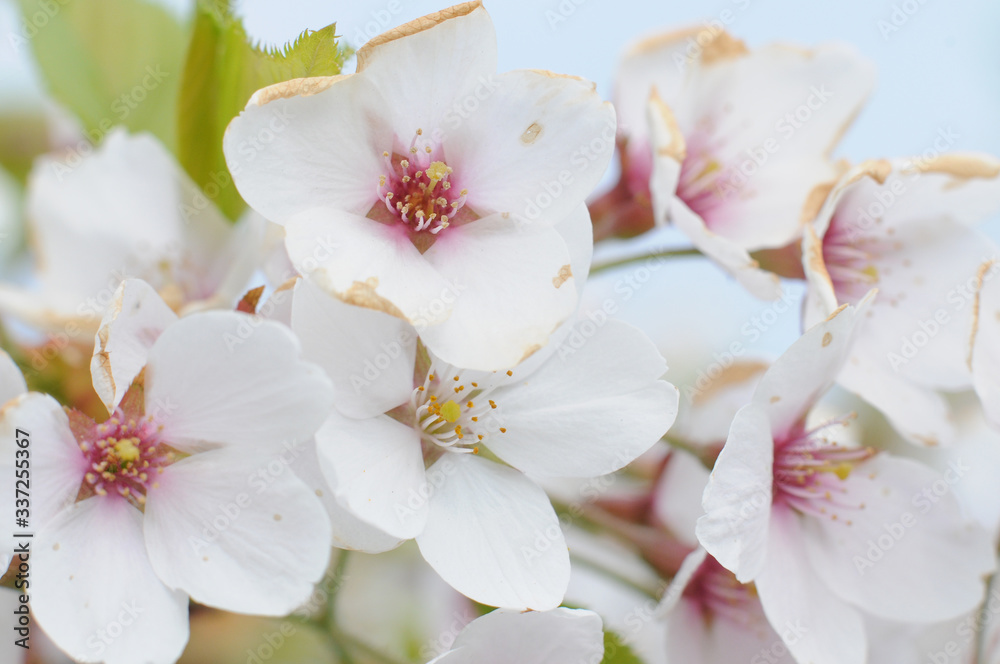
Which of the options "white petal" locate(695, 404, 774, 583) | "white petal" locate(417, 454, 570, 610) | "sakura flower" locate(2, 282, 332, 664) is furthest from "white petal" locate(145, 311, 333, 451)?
"white petal" locate(695, 404, 774, 583)

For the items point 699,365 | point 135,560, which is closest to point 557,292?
Answer: point 135,560

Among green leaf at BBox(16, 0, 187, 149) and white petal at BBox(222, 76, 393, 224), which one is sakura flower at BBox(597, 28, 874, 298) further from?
green leaf at BBox(16, 0, 187, 149)

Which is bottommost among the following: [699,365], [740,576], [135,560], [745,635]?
[699,365]

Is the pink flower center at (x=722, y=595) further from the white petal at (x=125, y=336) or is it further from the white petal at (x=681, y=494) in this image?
the white petal at (x=125, y=336)

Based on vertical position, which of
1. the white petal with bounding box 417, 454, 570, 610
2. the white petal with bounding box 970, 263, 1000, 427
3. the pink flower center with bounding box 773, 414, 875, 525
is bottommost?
the pink flower center with bounding box 773, 414, 875, 525

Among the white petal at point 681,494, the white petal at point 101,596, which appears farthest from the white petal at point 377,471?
the white petal at point 681,494

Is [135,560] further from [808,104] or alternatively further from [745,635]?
[808,104]
